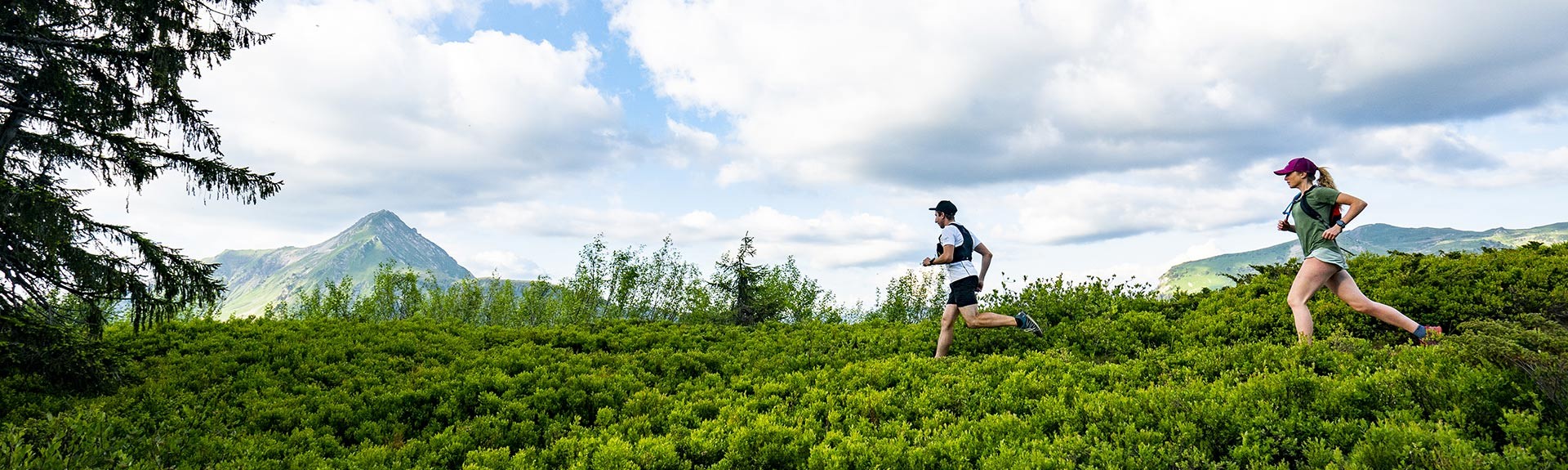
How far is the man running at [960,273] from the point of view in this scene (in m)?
10.1

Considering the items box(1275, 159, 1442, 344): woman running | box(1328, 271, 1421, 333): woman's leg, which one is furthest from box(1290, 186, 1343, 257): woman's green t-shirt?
box(1328, 271, 1421, 333): woman's leg

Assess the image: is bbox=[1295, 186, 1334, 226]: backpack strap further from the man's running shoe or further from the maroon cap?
the man's running shoe

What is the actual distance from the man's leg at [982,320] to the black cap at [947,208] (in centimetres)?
153

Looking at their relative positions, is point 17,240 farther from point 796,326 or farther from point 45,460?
point 796,326

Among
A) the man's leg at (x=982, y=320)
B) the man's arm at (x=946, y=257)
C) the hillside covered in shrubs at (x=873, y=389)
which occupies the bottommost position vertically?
the hillside covered in shrubs at (x=873, y=389)

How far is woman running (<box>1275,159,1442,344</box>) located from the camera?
25.9 feet

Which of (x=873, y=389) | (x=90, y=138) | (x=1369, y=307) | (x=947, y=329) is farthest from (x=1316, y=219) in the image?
(x=90, y=138)

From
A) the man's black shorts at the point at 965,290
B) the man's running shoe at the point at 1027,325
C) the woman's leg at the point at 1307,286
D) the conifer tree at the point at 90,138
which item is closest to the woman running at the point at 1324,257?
the woman's leg at the point at 1307,286

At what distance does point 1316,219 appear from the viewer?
26.8ft

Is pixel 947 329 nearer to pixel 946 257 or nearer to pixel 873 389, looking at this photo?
pixel 946 257

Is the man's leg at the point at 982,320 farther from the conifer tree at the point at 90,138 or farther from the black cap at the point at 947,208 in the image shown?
the conifer tree at the point at 90,138

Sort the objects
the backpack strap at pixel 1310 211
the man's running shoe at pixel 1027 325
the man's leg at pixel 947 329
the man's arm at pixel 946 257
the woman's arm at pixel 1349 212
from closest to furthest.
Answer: the woman's arm at pixel 1349 212, the backpack strap at pixel 1310 211, the man's arm at pixel 946 257, the man's leg at pixel 947 329, the man's running shoe at pixel 1027 325

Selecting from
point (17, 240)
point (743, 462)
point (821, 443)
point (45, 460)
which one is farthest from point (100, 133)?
A: point (821, 443)

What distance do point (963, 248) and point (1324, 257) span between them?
4.41m
